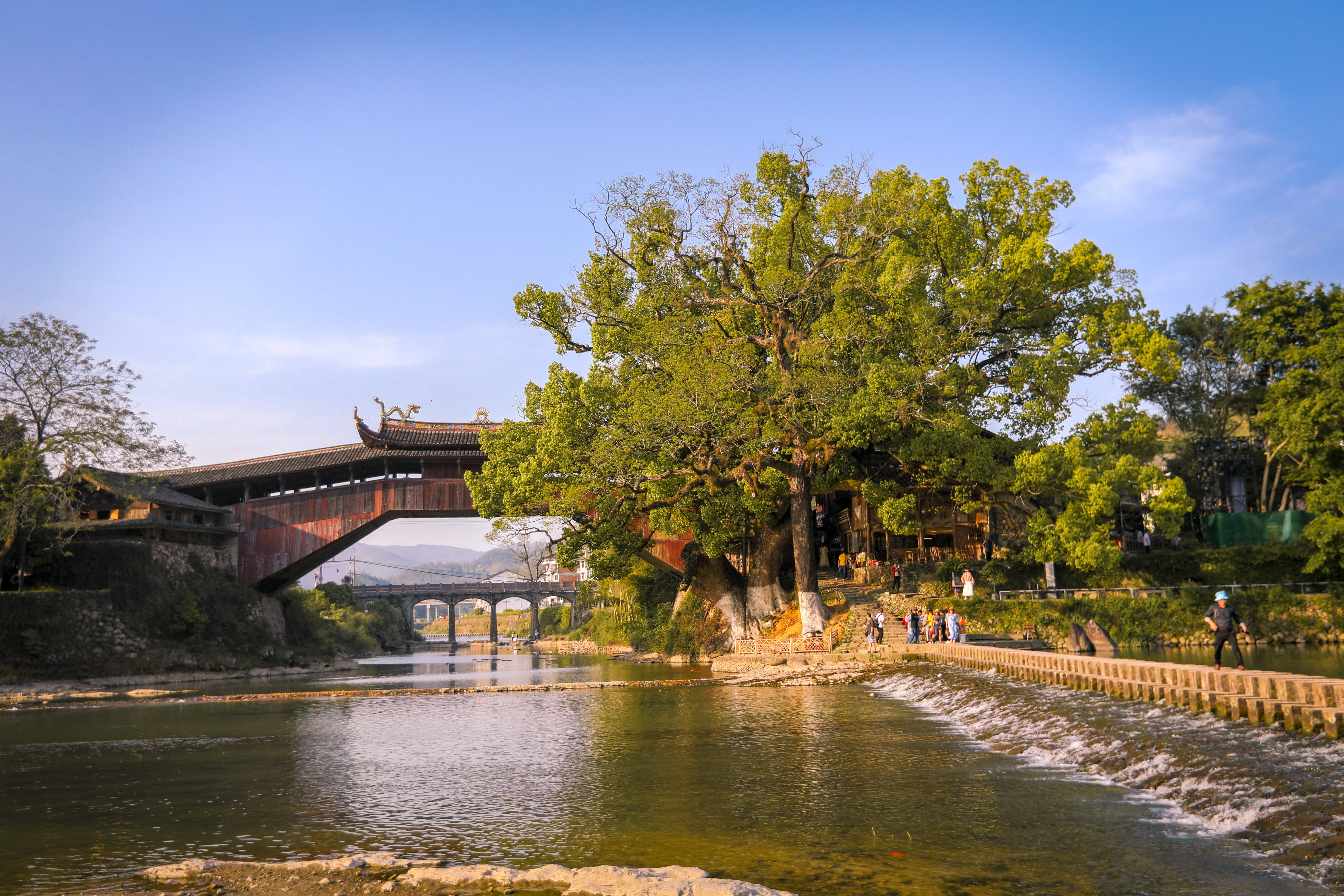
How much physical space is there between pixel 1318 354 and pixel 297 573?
1717 inches

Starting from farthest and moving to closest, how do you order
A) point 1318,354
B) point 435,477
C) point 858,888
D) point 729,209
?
point 435,477 < point 1318,354 < point 729,209 < point 858,888

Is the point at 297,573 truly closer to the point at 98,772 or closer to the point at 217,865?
the point at 98,772

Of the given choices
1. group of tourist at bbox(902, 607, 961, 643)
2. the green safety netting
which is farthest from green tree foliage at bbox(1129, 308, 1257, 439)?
group of tourist at bbox(902, 607, 961, 643)

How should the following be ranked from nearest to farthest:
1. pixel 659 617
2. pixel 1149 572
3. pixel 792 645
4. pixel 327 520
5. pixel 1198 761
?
pixel 1198 761 < pixel 792 645 < pixel 1149 572 < pixel 327 520 < pixel 659 617

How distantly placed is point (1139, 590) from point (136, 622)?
122ft

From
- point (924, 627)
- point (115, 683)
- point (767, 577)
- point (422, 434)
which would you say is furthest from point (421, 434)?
point (924, 627)

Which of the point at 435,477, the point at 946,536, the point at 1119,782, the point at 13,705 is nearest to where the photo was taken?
the point at 1119,782

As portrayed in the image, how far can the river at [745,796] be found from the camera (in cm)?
599

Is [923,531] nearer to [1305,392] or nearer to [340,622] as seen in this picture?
[1305,392]

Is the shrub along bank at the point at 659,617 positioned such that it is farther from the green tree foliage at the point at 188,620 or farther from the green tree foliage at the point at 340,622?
the green tree foliage at the point at 188,620

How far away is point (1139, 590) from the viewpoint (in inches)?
1099

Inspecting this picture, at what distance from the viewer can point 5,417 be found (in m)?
31.2

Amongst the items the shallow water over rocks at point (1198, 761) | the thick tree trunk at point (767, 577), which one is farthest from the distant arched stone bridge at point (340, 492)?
the shallow water over rocks at point (1198, 761)

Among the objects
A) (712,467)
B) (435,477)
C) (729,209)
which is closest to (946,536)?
(712,467)
